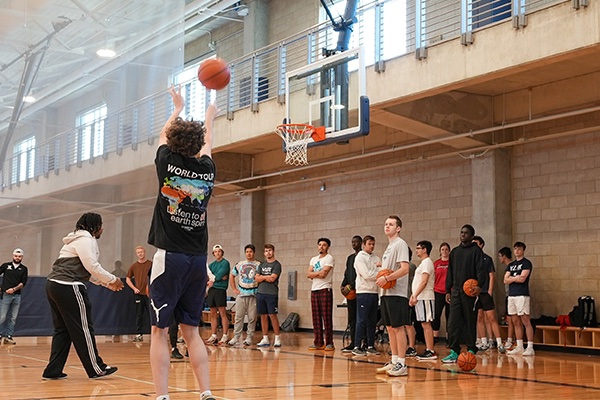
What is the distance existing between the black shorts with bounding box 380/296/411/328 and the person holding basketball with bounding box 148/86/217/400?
12.0ft

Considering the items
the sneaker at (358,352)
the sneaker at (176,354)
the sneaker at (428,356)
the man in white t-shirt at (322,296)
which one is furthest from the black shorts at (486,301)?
the sneaker at (176,354)

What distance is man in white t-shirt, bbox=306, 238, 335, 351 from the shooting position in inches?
467

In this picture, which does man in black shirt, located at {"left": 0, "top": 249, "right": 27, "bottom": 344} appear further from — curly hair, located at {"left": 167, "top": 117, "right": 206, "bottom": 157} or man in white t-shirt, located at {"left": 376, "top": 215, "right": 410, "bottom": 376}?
curly hair, located at {"left": 167, "top": 117, "right": 206, "bottom": 157}

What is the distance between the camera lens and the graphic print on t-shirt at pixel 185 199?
4344 mm

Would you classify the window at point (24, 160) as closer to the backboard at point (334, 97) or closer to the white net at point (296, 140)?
the white net at point (296, 140)

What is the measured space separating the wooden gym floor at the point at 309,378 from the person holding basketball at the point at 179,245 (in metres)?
1.72

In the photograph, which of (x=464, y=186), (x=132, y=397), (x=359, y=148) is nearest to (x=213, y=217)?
(x=359, y=148)

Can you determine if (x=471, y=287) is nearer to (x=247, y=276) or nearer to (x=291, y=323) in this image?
(x=247, y=276)

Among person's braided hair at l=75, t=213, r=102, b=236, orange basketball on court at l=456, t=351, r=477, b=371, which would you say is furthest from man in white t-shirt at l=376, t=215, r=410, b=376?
person's braided hair at l=75, t=213, r=102, b=236

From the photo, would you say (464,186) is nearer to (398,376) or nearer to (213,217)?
(398,376)

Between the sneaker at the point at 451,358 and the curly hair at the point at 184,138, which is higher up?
the curly hair at the point at 184,138

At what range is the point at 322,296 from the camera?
11961 millimetres

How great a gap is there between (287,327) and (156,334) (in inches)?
530

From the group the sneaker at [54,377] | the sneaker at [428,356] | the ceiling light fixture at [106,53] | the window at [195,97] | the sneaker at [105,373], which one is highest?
the window at [195,97]
